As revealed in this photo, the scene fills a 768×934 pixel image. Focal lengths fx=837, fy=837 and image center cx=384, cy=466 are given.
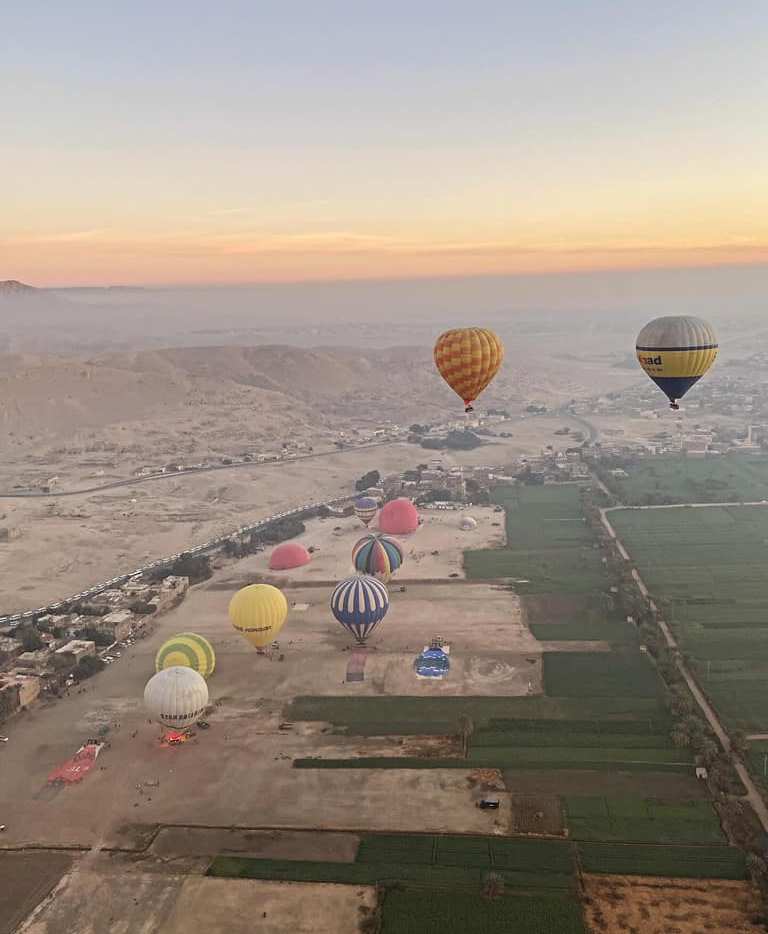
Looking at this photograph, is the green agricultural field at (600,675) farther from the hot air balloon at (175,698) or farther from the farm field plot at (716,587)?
the hot air balloon at (175,698)

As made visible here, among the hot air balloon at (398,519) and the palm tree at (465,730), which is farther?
the hot air balloon at (398,519)

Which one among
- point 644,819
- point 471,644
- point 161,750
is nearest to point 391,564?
point 471,644

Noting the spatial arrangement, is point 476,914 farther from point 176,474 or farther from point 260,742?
point 176,474

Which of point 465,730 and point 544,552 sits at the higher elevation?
point 465,730

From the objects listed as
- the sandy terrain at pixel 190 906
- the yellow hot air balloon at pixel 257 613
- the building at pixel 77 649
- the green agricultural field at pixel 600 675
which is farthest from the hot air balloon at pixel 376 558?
the sandy terrain at pixel 190 906

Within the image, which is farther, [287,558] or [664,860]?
[287,558]

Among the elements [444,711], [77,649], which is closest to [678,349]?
[444,711]

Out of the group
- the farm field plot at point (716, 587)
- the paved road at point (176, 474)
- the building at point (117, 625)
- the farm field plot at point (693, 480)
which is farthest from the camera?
the paved road at point (176, 474)
